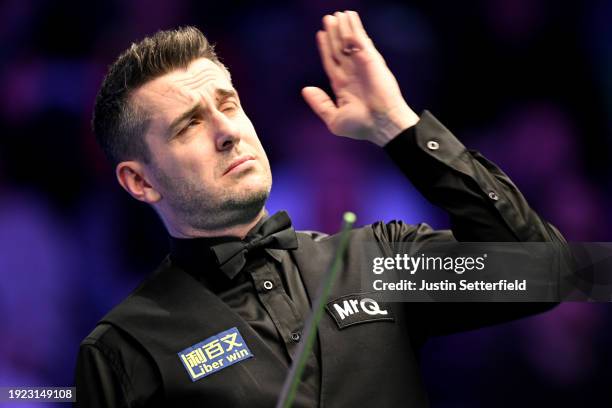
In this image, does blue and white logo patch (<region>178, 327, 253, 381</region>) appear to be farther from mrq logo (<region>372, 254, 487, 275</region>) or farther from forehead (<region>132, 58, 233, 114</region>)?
forehead (<region>132, 58, 233, 114</region>)

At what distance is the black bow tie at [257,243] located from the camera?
6.40 ft

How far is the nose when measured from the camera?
1.95m

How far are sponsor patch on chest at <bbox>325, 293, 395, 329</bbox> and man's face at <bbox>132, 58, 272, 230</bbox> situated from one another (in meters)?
0.30

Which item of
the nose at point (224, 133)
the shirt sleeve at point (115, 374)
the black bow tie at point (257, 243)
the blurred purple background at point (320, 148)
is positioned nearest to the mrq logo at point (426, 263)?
the black bow tie at point (257, 243)

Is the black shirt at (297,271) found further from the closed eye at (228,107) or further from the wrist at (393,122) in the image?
the closed eye at (228,107)

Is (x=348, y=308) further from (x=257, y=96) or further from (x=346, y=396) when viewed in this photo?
(x=257, y=96)

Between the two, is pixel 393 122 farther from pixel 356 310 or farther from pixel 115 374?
pixel 115 374

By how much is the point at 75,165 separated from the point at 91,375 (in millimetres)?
1424

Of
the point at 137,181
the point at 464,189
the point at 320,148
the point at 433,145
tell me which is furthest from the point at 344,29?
the point at 320,148

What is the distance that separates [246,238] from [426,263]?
1.37 ft

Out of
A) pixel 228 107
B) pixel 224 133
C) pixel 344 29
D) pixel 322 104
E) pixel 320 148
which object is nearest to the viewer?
pixel 344 29

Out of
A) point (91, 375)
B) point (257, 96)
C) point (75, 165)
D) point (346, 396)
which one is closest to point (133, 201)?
point (75, 165)

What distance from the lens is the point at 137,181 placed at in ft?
6.94

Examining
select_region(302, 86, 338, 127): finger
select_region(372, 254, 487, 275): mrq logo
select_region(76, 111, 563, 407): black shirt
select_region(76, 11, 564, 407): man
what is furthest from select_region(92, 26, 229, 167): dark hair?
select_region(372, 254, 487, 275): mrq logo
